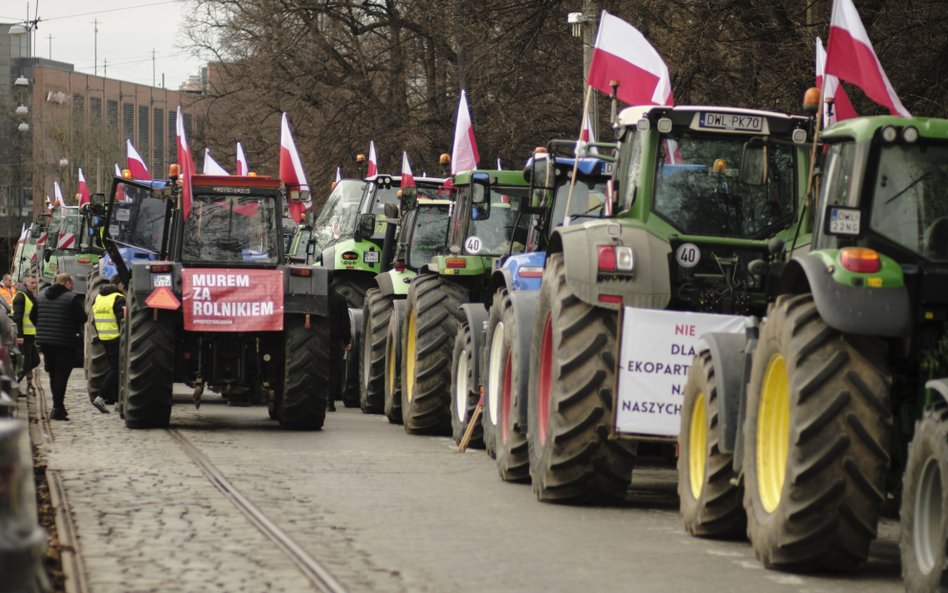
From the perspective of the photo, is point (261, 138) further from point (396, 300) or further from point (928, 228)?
point (928, 228)

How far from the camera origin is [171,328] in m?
18.1

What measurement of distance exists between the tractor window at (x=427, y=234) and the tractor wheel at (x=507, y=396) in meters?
6.75

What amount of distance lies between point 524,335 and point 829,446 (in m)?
4.94

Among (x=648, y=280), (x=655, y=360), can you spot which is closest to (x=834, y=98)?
(x=648, y=280)

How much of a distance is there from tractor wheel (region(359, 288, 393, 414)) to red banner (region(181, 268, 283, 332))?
119 inches

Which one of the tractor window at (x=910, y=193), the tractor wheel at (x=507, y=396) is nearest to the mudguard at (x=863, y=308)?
the tractor window at (x=910, y=193)

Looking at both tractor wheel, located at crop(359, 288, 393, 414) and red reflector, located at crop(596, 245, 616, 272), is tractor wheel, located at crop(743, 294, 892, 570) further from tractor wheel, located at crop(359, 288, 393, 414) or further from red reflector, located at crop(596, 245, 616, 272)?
tractor wheel, located at crop(359, 288, 393, 414)

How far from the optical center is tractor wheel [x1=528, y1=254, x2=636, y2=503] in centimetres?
1194

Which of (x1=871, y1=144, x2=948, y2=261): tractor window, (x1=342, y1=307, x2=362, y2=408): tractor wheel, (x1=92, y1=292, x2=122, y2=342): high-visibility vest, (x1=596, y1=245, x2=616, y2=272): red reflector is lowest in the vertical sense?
(x1=342, y1=307, x2=362, y2=408): tractor wheel

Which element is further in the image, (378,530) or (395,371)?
(395,371)

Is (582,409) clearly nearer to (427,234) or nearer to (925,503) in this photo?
(925,503)

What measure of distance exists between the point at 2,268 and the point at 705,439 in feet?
246

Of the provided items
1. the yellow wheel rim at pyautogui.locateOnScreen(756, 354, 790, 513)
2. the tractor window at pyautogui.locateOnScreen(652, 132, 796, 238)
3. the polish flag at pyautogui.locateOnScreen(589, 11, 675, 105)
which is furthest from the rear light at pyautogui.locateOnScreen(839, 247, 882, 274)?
the polish flag at pyautogui.locateOnScreen(589, 11, 675, 105)

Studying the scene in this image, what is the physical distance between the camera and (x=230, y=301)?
1805 cm
